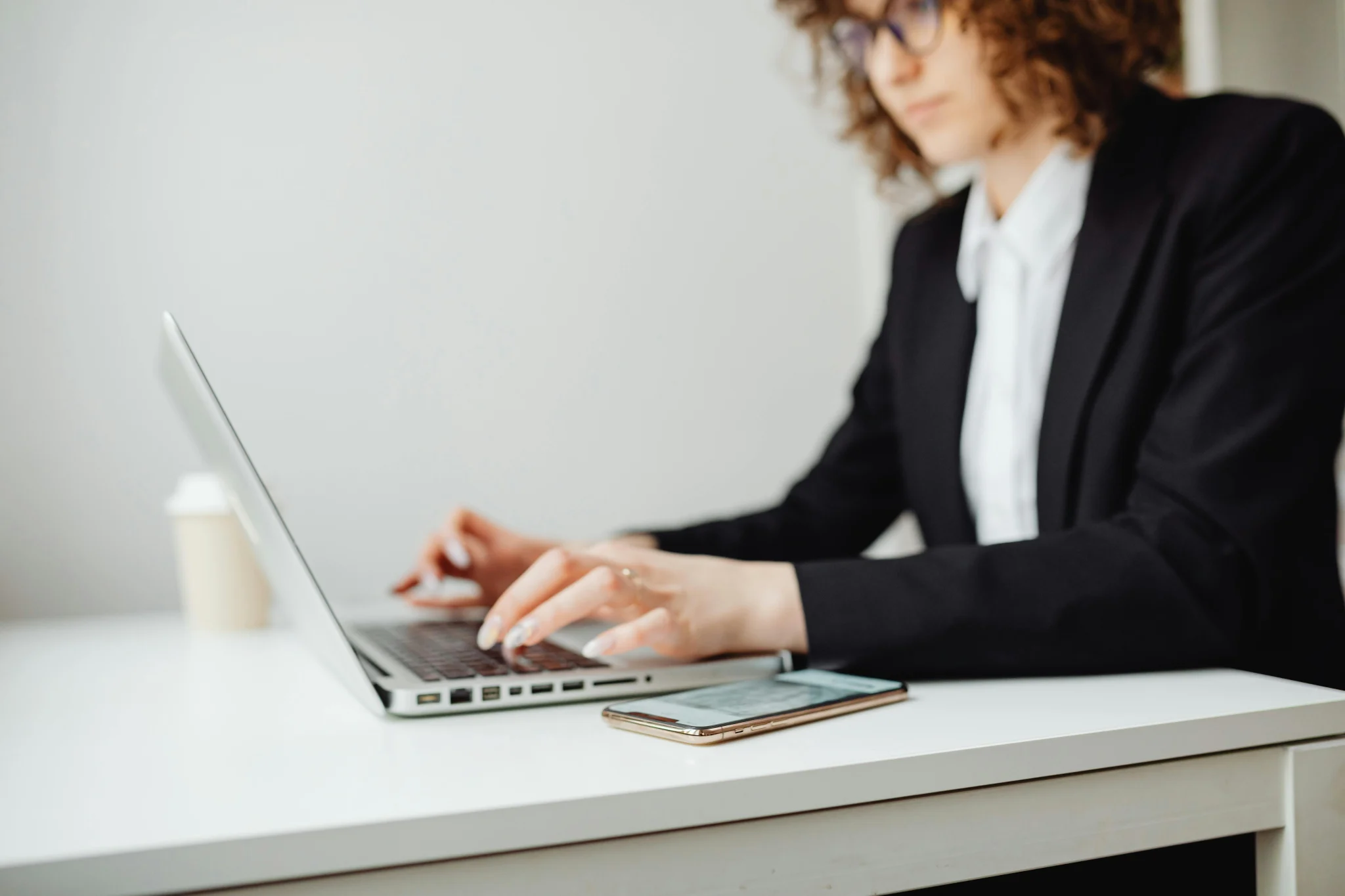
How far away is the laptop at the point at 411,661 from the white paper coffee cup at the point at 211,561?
0.91ft

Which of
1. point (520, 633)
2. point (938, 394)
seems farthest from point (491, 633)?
point (938, 394)

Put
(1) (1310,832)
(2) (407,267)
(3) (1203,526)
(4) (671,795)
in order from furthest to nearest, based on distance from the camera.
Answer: (2) (407,267)
(3) (1203,526)
(1) (1310,832)
(4) (671,795)

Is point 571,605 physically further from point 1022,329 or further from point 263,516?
point 1022,329

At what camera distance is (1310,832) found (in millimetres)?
557

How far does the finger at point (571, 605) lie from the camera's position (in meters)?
0.63

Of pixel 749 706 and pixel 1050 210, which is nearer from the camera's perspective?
pixel 749 706

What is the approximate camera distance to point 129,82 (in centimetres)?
136

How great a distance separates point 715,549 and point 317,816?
2.77 feet

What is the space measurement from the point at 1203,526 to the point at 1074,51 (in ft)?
1.98

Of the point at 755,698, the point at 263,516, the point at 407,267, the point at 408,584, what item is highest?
the point at 407,267

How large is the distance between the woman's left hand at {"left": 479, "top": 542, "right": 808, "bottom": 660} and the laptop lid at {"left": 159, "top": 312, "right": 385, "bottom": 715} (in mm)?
92

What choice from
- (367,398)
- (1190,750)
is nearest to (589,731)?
(1190,750)

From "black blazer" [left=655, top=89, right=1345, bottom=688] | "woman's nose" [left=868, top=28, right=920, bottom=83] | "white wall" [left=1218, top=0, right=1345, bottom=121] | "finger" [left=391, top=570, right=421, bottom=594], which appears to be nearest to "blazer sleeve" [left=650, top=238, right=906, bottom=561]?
"black blazer" [left=655, top=89, right=1345, bottom=688]

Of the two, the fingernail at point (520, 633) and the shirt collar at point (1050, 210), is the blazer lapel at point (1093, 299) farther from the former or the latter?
the fingernail at point (520, 633)
